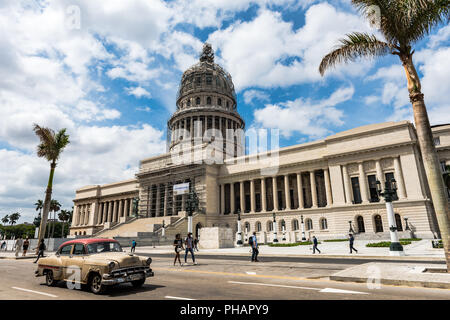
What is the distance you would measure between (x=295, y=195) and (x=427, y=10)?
46192 mm

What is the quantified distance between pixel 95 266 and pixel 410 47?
15.0m

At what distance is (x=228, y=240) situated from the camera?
3309 cm

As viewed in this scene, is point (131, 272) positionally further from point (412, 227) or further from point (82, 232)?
point (82, 232)

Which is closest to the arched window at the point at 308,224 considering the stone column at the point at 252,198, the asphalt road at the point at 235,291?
the stone column at the point at 252,198

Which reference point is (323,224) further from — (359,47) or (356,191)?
(359,47)

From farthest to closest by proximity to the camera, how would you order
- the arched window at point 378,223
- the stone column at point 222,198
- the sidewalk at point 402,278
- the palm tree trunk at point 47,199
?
the stone column at point 222,198
the arched window at point 378,223
the palm tree trunk at point 47,199
the sidewalk at point 402,278

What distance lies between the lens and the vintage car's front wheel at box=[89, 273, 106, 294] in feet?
27.3

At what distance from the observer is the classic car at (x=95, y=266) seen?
8.45 m

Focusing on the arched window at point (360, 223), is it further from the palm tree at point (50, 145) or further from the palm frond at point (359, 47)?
the palm tree at point (50, 145)

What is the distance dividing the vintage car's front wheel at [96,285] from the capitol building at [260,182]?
26.2 metres

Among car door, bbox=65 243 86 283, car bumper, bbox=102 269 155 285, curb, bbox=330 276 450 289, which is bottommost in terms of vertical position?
curb, bbox=330 276 450 289

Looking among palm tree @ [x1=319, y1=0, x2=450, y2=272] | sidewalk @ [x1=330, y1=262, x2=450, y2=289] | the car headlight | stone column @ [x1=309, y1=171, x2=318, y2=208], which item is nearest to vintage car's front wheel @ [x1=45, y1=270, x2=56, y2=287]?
the car headlight

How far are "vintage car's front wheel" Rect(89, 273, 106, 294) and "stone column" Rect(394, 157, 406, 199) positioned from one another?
42.7 meters

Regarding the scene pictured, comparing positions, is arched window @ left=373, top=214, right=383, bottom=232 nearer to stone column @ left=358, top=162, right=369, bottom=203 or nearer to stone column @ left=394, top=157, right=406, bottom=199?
stone column @ left=358, top=162, right=369, bottom=203
